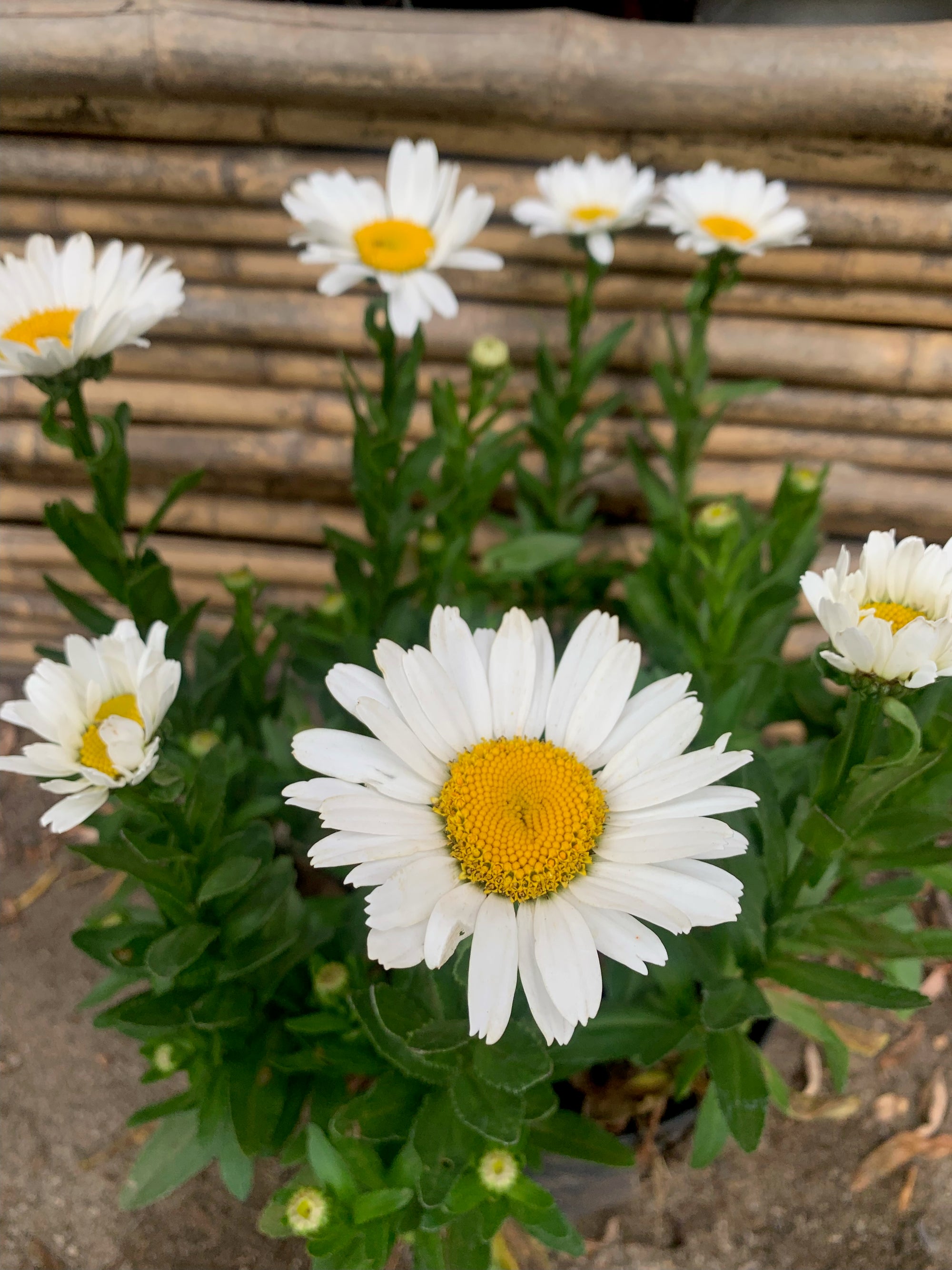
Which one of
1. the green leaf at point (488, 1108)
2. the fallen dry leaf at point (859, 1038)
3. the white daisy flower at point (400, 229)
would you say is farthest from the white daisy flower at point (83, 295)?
the fallen dry leaf at point (859, 1038)

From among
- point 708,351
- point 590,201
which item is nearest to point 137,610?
point 590,201

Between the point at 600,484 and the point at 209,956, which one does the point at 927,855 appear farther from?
the point at 600,484

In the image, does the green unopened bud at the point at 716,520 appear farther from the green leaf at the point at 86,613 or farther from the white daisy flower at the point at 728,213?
the green leaf at the point at 86,613

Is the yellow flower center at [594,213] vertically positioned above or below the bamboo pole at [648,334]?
above

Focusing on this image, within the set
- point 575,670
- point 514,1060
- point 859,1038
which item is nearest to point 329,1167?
point 514,1060

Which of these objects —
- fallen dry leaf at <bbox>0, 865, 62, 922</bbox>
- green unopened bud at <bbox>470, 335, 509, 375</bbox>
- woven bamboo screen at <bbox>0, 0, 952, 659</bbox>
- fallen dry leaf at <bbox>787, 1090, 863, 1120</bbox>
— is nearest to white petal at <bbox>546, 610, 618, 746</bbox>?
green unopened bud at <bbox>470, 335, 509, 375</bbox>

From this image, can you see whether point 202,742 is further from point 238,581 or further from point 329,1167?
point 329,1167
